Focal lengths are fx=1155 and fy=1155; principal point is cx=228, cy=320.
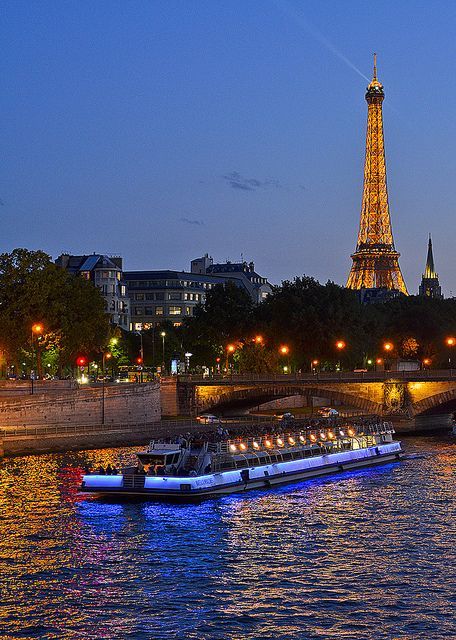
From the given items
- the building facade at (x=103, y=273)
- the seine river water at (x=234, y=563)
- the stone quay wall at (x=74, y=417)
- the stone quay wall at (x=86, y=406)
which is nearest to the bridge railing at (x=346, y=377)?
the stone quay wall at (x=86, y=406)

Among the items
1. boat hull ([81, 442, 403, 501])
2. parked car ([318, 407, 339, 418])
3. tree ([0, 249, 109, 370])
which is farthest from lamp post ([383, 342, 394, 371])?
boat hull ([81, 442, 403, 501])

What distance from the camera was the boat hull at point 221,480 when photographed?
63.0m

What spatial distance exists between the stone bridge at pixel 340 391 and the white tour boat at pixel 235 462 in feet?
74.0

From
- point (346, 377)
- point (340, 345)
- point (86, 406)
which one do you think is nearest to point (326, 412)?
point (340, 345)

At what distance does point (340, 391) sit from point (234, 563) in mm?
61000

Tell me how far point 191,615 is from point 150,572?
6.61 metres

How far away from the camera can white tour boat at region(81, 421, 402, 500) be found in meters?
63.2

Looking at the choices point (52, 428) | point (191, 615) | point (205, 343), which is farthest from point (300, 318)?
point (191, 615)

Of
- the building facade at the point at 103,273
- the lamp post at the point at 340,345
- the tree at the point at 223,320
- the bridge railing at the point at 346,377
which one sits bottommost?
the bridge railing at the point at 346,377

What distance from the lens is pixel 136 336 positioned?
17362cm

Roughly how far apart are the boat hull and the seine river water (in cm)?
83

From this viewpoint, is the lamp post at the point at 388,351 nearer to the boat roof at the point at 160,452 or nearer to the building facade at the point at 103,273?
the building facade at the point at 103,273

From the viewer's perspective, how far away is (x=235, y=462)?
6850cm

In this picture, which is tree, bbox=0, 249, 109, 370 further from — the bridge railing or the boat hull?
the boat hull
